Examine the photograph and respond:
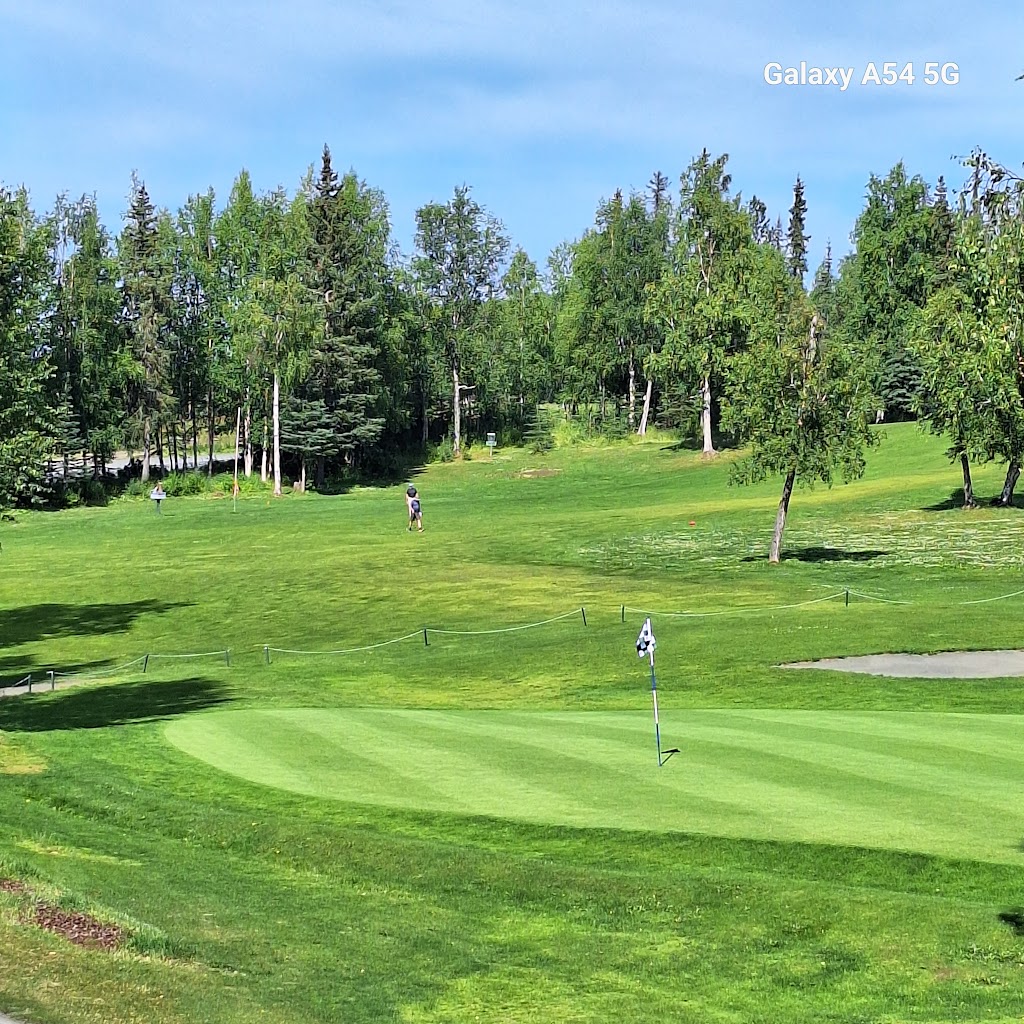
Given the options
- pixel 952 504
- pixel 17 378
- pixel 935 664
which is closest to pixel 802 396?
pixel 935 664

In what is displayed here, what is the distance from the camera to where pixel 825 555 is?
5159 cm

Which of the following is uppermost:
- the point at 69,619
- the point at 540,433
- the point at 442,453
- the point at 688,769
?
the point at 540,433

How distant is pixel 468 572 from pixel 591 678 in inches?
836

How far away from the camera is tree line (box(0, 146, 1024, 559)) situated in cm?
4864

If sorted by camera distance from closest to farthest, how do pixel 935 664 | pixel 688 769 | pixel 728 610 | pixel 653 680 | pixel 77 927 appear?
pixel 77 927
pixel 688 769
pixel 653 680
pixel 935 664
pixel 728 610

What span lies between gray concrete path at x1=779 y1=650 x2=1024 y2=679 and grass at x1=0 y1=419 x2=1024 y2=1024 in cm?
87

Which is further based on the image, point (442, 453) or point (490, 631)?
point (442, 453)

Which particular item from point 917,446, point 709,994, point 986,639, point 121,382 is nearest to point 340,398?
point 121,382

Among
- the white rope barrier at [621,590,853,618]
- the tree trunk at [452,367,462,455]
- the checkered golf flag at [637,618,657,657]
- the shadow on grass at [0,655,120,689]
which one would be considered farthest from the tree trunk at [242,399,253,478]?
the checkered golf flag at [637,618,657,657]

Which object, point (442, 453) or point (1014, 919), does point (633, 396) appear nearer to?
point (442, 453)

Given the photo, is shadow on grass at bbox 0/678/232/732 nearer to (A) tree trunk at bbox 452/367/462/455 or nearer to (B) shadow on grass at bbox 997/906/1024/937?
(B) shadow on grass at bbox 997/906/1024/937

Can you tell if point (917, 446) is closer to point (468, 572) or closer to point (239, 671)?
point (468, 572)

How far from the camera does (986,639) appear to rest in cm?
3103

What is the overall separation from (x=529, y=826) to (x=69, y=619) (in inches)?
1357
